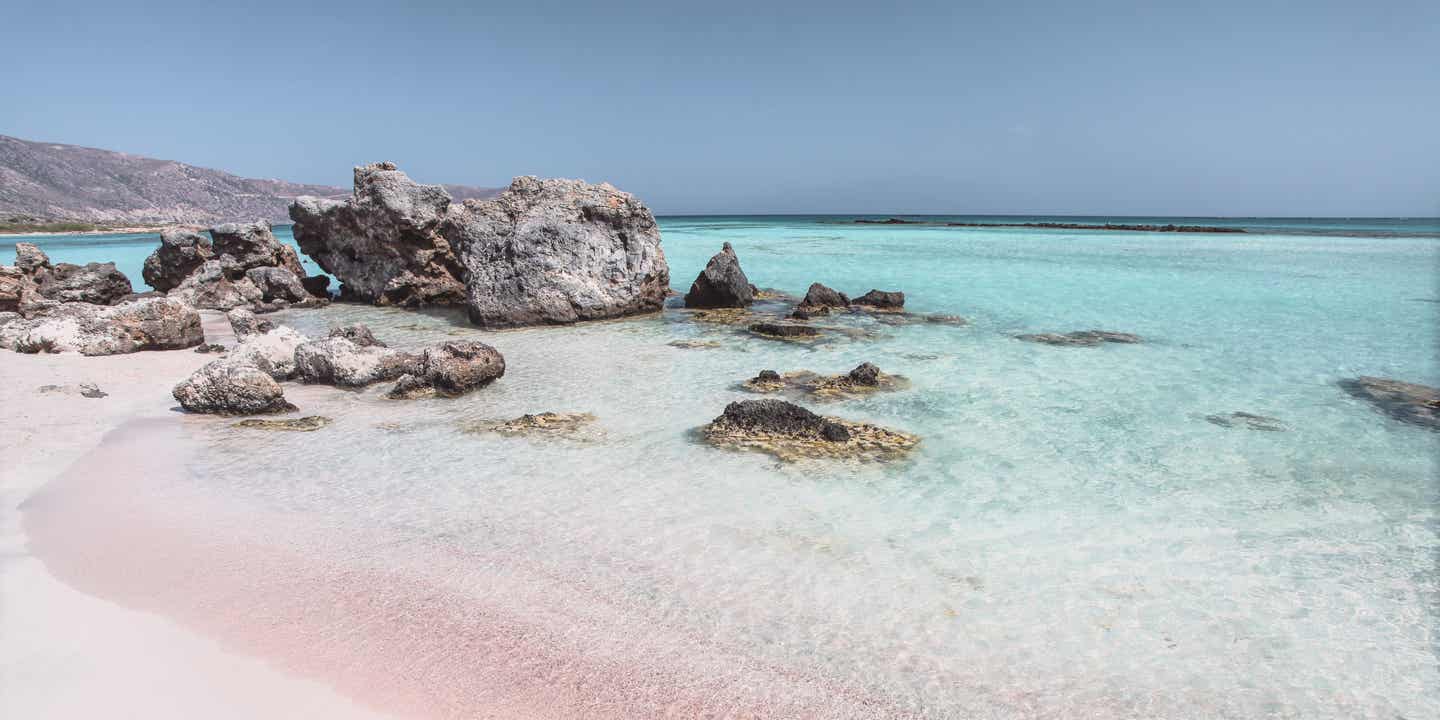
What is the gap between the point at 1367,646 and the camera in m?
3.18

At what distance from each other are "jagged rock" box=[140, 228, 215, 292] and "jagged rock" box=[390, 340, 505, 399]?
40.6ft

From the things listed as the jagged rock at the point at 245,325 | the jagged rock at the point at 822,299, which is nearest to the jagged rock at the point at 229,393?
the jagged rock at the point at 245,325

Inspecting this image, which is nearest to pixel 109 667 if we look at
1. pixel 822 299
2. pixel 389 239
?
pixel 822 299

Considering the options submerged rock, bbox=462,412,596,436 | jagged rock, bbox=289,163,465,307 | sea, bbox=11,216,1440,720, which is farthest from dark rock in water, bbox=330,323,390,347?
jagged rock, bbox=289,163,465,307

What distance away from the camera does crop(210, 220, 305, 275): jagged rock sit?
15828 millimetres

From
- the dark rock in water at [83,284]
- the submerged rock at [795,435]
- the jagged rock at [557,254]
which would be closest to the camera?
the submerged rock at [795,435]

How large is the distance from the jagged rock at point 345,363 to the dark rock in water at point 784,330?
4896 millimetres

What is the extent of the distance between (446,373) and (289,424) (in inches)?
59.5

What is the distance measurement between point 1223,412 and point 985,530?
4.04 metres

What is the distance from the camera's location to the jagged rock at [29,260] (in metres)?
14.1

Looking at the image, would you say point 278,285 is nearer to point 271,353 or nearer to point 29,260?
point 29,260

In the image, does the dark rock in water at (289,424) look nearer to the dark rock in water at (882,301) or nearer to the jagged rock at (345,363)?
the jagged rock at (345,363)

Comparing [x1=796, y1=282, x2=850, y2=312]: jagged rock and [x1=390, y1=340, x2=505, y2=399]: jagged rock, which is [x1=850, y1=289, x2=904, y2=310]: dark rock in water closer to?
[x1=796, y1=282, x2=850, y2=312]: jagged rock

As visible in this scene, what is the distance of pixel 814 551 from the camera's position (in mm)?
4008
